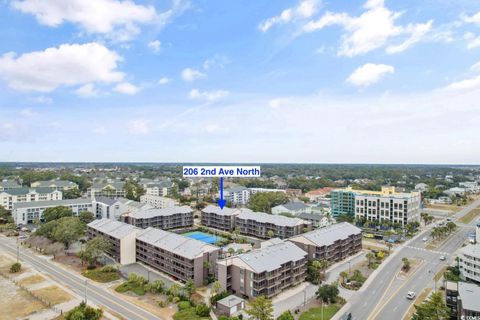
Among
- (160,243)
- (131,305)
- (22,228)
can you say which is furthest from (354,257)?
(22,228)

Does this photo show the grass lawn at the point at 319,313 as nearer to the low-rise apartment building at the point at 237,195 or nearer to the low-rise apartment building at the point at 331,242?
the low-rise apartment building at the point at 331,242

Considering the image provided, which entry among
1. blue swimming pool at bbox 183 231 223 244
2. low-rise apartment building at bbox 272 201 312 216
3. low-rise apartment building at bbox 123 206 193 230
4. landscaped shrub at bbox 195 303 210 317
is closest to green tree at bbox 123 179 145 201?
low-rise apartment building at bbox 123 206 193 230

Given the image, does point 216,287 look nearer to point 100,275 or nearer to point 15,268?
point 100,275

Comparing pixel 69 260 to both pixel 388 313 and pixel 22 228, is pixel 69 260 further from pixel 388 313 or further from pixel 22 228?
pixel 388 313

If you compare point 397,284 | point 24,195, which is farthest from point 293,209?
point 24,195

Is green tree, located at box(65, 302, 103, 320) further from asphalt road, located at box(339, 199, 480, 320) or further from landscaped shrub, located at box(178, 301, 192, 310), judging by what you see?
asphalt road, located at box(339, 199, 480, 320)

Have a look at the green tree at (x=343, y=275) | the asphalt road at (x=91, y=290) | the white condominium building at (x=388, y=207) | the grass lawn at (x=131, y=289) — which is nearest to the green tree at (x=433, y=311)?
the green tree at (x=343, y=275)
